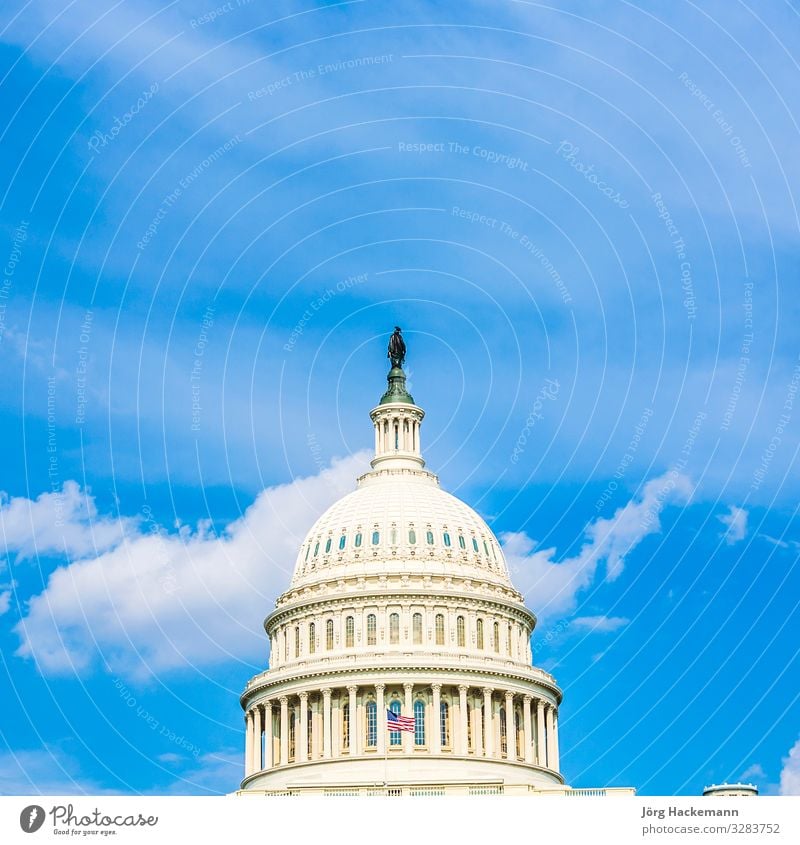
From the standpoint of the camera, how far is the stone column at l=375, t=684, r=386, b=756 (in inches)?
5202

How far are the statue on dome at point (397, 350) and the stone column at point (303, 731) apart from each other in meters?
38.5

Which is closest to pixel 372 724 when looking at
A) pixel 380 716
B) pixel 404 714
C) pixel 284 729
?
pixel 380 716

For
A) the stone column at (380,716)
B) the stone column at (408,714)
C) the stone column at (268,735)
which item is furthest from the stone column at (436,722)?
the stone column at (268,735)

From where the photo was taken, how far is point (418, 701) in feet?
447

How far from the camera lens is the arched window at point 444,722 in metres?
135

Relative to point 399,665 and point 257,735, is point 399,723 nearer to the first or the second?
point 399,665

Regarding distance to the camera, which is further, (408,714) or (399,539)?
(399,539)

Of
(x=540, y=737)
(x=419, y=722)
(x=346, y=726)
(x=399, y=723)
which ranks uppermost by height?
(x=540, y=737)

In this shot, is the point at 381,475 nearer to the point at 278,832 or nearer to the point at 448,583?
the point at 448,583

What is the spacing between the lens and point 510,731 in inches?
5399

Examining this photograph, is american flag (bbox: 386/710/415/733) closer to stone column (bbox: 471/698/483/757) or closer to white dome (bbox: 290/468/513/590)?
stone column (bbox: 471/698/483/757)

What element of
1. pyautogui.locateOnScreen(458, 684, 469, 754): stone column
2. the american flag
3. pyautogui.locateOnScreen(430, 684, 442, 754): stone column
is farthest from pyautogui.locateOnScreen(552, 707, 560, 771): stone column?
the american flag

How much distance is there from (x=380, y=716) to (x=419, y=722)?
3.75 m

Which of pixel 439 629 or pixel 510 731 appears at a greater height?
pixel 439 629
